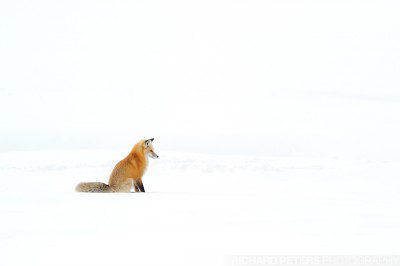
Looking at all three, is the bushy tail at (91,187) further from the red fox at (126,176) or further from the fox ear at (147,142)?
the fox ear at (147,142)

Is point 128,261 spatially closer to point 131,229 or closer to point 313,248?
point 131,229

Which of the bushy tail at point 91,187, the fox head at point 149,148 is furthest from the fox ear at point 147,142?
the bushy tail at point 91,187

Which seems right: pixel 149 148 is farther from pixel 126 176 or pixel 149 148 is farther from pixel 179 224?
pixel 179 224

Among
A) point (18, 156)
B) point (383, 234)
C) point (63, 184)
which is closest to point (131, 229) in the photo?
point (383, 234)

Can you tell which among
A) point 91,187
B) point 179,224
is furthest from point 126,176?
point 179,224

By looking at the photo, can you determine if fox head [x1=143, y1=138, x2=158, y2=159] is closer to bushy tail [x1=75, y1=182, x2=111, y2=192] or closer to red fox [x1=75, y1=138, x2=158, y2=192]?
red fox [x1=75, y1=138, x2=158, y2=192]

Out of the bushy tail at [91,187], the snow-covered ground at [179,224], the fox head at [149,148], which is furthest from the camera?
the fox head at [149,148]

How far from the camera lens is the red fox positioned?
10023 mm

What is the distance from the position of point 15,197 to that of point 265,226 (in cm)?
424

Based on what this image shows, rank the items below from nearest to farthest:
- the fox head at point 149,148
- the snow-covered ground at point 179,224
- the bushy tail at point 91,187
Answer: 1. the snow-covered ground at point 179,224
2. the bushy tail at point 91,187
3. the fox head at point 149,148

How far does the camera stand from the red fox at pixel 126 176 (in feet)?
32.9

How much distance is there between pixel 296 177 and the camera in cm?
1430

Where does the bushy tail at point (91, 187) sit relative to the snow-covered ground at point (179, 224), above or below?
above

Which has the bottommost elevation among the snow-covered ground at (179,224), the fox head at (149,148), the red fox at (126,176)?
the snow-covered ground at (179,224)
